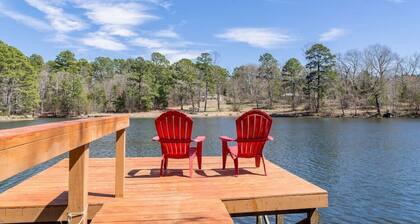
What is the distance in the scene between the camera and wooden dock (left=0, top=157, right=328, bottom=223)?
259 cm

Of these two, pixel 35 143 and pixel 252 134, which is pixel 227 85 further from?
pixel 35 143

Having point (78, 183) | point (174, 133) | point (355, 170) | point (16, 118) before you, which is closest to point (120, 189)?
point (78, 183)

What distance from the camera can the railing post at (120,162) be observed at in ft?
9.78

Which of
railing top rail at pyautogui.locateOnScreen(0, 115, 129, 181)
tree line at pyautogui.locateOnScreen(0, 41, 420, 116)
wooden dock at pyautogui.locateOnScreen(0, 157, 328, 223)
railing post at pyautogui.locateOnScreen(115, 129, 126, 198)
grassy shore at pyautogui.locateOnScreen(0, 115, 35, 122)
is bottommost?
grassy shore at pyautogui.locateOnScreen(0, 115, 35, 122)

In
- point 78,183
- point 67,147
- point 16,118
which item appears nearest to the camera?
point 67,147

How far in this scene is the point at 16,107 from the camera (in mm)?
43375

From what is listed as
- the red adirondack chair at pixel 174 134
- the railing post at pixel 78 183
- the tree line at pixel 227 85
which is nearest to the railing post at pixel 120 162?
the railing post at pixel 78 183

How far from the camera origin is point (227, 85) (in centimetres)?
5628

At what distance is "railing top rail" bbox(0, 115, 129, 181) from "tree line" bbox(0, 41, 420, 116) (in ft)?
147

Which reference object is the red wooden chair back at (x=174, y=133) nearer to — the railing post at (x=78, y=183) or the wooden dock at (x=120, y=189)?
the wooden dock at (x=120, y=189)

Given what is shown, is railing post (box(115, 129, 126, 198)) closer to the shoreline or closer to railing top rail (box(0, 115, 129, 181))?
railing top rail (box(0, 115, 129, 181))

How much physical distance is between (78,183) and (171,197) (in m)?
1.04

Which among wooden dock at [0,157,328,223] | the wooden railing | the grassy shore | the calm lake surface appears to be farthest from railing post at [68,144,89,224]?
the grassy shore

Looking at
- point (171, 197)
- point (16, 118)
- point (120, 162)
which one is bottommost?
point (16, 118)
